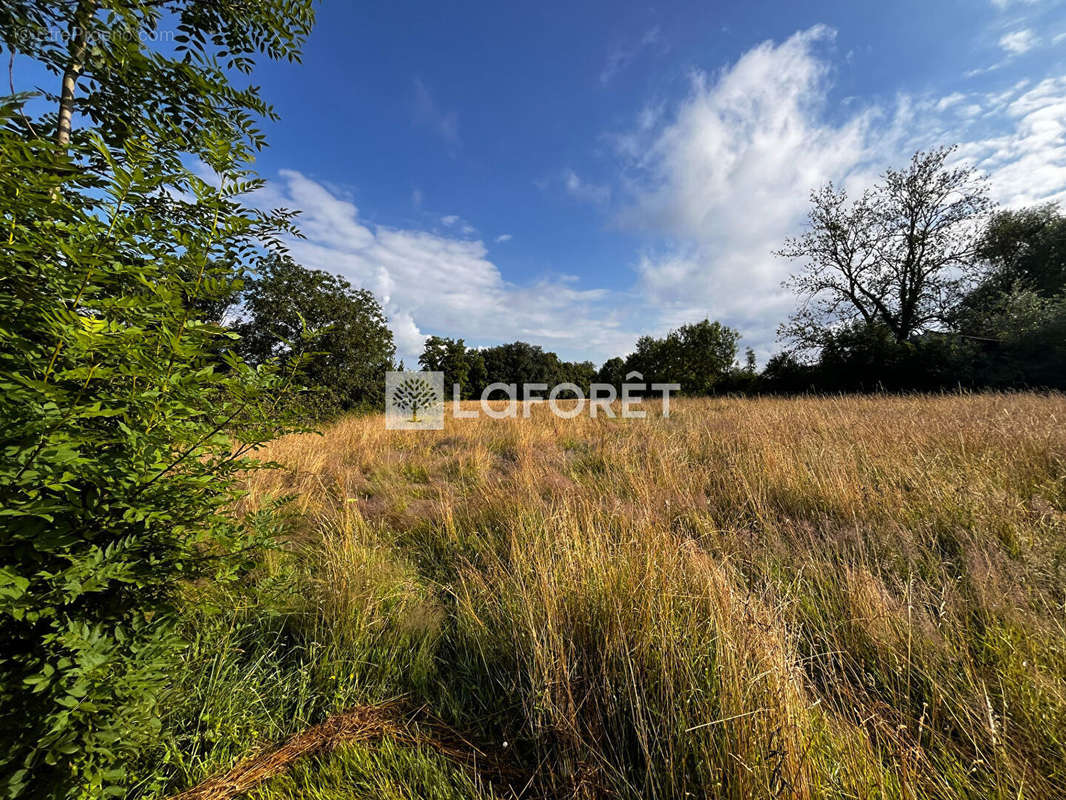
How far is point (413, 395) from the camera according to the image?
11336 mm

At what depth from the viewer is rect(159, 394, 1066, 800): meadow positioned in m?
1.12

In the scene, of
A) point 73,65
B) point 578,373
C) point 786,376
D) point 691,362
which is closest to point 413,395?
point 73,65

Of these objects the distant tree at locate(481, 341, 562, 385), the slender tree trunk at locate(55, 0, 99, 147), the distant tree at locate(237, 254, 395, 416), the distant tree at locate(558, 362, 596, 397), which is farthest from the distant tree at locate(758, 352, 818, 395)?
the distant tree at locate(558, 362, 596, 397)

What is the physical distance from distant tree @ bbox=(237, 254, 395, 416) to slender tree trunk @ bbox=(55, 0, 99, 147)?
9.33 meters

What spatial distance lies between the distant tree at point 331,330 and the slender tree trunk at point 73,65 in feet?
30.6

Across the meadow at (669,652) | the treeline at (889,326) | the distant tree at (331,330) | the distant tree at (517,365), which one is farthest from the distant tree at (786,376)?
the distant tree at (517,365)

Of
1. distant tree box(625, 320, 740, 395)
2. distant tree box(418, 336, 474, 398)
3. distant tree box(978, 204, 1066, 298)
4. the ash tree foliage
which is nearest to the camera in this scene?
the ash tree foliage

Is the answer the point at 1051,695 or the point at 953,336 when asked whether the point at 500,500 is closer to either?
the point at 1051,695

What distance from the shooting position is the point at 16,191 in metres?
0.96

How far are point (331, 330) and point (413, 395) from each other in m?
3.82

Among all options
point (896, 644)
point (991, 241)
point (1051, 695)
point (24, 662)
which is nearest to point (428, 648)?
point (24, 662)

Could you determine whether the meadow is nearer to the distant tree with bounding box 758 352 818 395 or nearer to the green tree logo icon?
the green tree logo icon

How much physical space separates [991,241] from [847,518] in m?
24.4

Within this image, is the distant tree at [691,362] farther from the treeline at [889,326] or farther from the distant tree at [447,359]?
the distant tree at [447,359]
